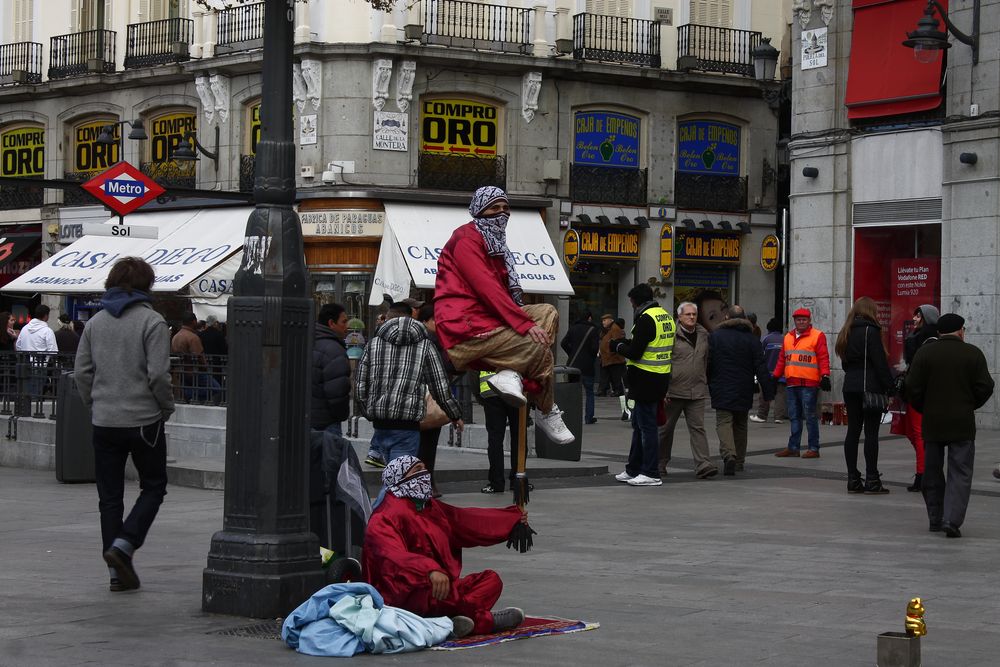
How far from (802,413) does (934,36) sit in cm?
558

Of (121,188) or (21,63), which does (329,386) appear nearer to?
(121,188)

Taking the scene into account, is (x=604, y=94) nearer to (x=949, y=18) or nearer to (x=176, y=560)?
(x=949, y=18)

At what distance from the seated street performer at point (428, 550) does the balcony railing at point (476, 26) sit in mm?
25923

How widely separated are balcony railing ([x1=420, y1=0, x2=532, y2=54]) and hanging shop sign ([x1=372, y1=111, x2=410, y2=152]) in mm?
1658

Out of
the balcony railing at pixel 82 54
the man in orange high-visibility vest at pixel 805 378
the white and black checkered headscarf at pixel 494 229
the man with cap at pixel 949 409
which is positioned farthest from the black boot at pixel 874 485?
the balcony railing at pixel 82 54

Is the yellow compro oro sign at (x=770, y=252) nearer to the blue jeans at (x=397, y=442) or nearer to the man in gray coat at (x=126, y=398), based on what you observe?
the blue jeans at (x=397, y=442)

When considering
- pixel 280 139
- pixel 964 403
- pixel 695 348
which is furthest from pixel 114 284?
pixel 695 348

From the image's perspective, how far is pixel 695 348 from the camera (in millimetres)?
16578

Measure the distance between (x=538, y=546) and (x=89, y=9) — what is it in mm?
29972

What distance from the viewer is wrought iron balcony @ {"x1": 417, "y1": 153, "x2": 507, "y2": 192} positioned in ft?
109

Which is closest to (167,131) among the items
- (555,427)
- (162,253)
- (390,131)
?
(162,253)

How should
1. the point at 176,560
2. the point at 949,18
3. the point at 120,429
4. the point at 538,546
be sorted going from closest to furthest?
the point at 120,429 → the point at 176,560 → the point at 538,546 → the point at 949,18

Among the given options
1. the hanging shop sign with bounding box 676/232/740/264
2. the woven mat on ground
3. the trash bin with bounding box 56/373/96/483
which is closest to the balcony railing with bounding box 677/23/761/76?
the hanging shop sign with bounding box 676/232/740/264

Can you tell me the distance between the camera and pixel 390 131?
3278 centimetres
